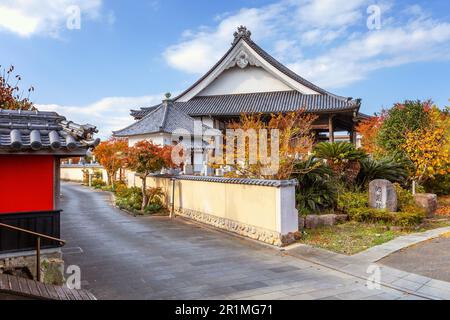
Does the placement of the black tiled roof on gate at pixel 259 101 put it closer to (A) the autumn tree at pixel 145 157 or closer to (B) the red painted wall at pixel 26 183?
(A) the autumn tree at pixel 145 157

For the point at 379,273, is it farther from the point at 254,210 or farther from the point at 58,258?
the point at 58,258

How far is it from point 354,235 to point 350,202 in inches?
79.0

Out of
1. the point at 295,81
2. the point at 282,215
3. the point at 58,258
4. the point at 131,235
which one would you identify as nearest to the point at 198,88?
the point at 295,81

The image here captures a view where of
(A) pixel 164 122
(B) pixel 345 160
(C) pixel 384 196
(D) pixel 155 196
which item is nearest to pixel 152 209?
(D) pixel 155 196

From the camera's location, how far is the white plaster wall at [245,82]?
26.9 metres

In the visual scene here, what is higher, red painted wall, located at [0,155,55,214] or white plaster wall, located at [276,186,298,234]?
red painted wall, located at [0,155,55,214]

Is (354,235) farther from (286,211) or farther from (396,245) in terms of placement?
(286,211)

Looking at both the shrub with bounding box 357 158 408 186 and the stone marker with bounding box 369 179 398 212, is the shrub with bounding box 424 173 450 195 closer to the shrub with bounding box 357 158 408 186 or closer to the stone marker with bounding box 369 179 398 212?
the shrub with bounding box 357 158 408 186

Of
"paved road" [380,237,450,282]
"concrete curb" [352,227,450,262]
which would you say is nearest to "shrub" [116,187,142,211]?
"concrete curb" [352,227,450,262]

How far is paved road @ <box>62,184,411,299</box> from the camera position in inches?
240

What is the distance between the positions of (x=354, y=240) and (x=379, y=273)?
2535mm

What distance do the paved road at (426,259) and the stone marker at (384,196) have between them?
7.35 feet

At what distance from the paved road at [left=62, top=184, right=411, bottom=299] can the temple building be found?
1148cm

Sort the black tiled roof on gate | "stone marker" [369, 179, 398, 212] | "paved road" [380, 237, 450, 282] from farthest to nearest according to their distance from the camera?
the black tiled roof on gate, "stone marker" [369, 179, 398, 212], "paved road" [380, 237, 450, 282]
